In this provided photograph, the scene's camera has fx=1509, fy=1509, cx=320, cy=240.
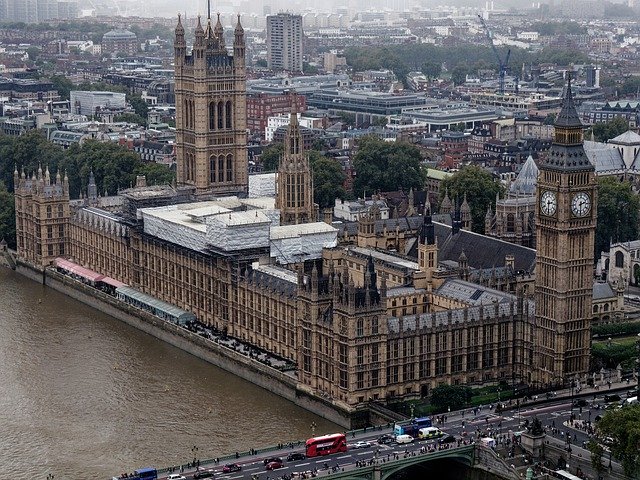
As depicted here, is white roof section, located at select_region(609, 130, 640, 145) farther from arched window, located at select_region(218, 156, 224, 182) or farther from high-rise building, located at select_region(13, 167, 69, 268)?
high-rise building, located at select_region(13, 167, 69, 268)

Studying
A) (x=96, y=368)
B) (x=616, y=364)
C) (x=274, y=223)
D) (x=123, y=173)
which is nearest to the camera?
(x=616, y=364)

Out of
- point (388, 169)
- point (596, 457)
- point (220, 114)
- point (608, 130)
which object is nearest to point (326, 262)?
point (220, 114)

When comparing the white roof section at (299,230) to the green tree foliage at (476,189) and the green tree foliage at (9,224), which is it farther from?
the green tree foliage at (9,224)

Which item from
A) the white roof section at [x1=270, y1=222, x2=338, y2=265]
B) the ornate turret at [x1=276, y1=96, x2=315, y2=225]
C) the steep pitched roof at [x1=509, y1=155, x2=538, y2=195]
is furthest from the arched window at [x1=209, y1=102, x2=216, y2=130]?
the steep pitched roof at [x1=509, y1=155, x2=538, y2=195]

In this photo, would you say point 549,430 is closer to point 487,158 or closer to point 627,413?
point 627,413

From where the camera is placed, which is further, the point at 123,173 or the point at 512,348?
the point at 123,173

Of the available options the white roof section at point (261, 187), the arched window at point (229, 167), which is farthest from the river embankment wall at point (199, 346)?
the arched window at point (229, 167)

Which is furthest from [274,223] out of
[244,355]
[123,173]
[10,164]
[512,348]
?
[10,164]
